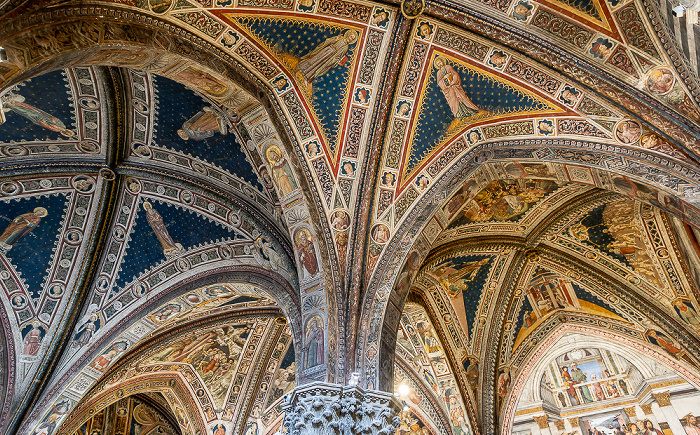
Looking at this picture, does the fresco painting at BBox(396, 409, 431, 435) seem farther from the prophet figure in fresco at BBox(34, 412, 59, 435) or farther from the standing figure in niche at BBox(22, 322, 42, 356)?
the standing figure in niche at BBox(22, 322, 42, 356)

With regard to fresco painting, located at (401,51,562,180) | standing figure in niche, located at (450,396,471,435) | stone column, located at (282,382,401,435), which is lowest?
stone column, located at (282,382,401,435)

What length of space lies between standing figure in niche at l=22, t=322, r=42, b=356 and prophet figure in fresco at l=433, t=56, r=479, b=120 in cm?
837

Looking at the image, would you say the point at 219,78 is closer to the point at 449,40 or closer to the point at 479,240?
the point at 449,40

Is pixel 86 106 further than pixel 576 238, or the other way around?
pixel 576 238

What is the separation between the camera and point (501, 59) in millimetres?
7172

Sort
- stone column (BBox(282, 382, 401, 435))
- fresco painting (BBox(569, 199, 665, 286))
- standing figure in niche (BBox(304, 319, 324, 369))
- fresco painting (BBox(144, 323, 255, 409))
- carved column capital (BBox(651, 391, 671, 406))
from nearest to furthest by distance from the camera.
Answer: stone column (BBox(282, 382, 401, 435)), standing figure in niche (BBox(304, 319, 324, 369)), fresco painting (BBox(569, 199, 665, 286)), fresco painting (BBox(144, 323, 255, 409)), carved column capital (BBox(651, 391, 671, 406))

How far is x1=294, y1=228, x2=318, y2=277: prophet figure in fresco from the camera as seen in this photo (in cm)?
790

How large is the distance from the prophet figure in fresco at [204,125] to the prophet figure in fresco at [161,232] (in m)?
1.82

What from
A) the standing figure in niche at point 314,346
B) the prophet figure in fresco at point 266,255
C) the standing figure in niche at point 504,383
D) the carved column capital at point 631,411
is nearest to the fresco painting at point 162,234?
the prophet figure in fresco at point 266,255

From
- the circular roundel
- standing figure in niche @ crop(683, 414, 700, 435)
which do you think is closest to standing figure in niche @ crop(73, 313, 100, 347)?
the circular roundel

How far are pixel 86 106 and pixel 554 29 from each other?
707 cm

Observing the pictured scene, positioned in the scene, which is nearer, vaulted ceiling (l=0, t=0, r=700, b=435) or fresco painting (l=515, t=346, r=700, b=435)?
vaulted ceiling (l=0, t=0, r=700, b=435)

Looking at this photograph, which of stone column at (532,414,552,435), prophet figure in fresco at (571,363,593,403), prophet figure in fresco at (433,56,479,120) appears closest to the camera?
prophet figure in fresco at (433,56,479,120)

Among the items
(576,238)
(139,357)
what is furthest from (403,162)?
(139,357)
